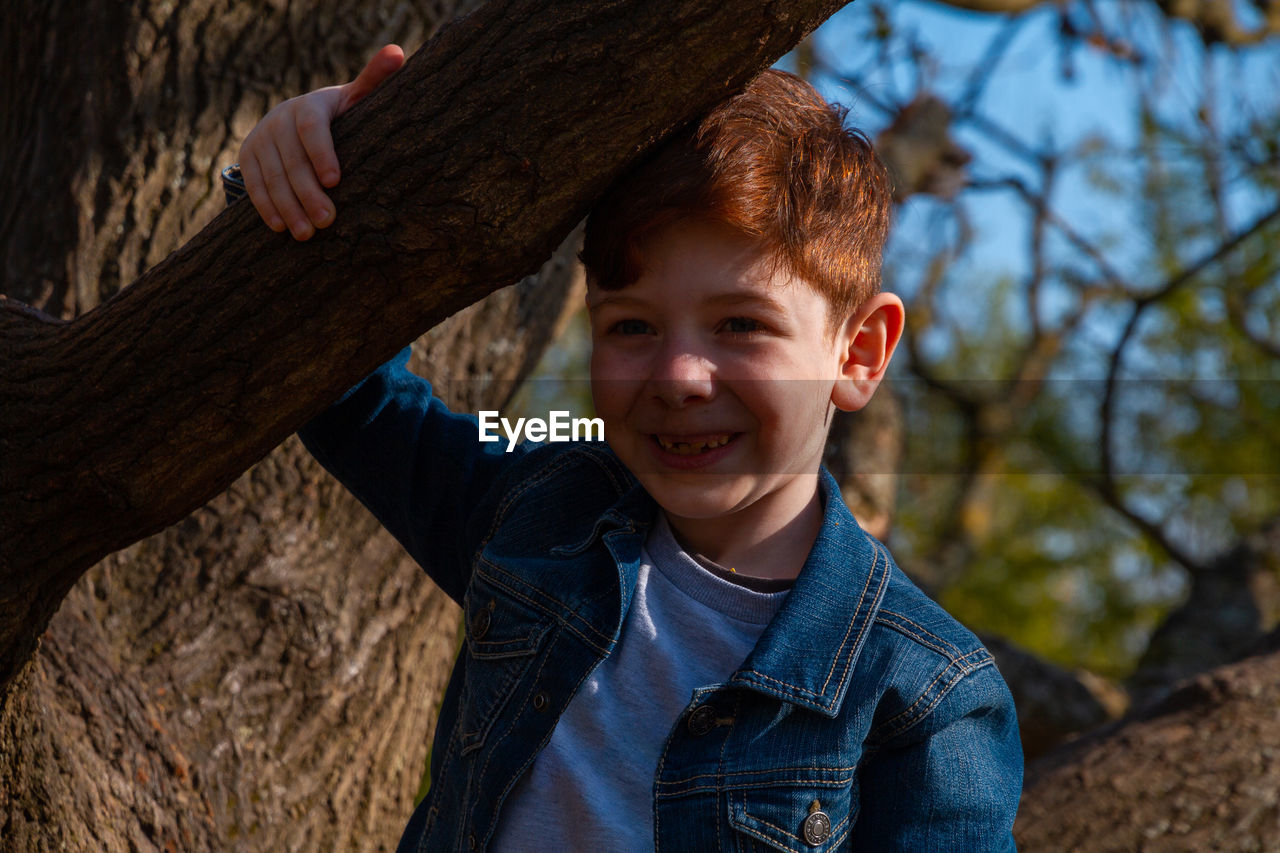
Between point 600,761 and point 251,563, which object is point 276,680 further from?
point 600,761

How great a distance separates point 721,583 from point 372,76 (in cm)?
87

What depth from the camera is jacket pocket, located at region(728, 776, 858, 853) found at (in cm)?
153

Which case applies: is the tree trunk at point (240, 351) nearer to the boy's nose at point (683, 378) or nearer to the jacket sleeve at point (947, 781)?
the boy's nose at point (683, 378)

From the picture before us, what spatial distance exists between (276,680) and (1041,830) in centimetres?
164

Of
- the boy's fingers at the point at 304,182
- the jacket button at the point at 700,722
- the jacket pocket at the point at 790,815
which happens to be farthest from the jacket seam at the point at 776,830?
the boy's fingers at the point at 304,182

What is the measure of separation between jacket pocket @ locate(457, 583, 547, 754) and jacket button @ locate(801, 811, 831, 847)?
1.49 feet

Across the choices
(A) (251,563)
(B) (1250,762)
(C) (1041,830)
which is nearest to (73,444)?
(A) (251,563)

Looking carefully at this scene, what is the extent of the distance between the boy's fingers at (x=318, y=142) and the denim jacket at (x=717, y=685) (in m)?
0.46

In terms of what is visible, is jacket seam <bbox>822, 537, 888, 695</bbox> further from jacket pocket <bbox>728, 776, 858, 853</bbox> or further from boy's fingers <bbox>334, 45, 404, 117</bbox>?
boy's fingers <bbox>334, 45, 404, 117</bbox>

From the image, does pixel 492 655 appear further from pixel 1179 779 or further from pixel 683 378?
pixel 1179 779

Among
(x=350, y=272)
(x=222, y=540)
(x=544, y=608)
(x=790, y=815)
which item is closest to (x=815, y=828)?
(x=790, y=815)

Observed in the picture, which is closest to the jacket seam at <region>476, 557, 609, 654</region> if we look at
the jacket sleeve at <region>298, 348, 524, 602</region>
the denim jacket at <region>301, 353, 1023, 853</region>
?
the denim jacket at <region>301, 353, 1023, 853</region>

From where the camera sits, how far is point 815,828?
154 cm

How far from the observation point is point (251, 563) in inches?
91.0
